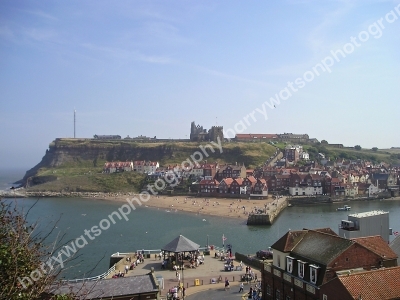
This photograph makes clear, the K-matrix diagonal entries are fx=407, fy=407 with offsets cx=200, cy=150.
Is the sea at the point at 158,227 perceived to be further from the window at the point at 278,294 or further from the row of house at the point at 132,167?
the row of house at the point at 132,167

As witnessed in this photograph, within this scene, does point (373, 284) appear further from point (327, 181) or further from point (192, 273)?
point (327, 181)

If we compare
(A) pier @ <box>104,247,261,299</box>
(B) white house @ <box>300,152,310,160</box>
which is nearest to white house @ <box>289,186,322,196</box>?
(B) white house @ <box>300,152,310,160</box>

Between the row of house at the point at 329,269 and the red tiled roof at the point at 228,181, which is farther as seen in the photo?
the red tiled roof at the point at 228,181

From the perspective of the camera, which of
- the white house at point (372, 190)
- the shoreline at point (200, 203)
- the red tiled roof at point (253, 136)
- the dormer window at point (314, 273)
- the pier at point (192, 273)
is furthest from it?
the red tiled roof at point (253, 136)

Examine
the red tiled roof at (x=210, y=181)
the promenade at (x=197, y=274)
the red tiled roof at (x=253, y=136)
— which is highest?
the red tiled roof at (x=253, y=136)

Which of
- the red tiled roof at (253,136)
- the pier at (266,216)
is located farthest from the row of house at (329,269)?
the red tiled roof at (253,136)

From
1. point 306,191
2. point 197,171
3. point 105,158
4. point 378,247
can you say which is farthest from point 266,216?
point 105,158

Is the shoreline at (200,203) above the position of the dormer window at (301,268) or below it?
below

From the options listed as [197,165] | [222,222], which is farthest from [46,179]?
[222,222]
